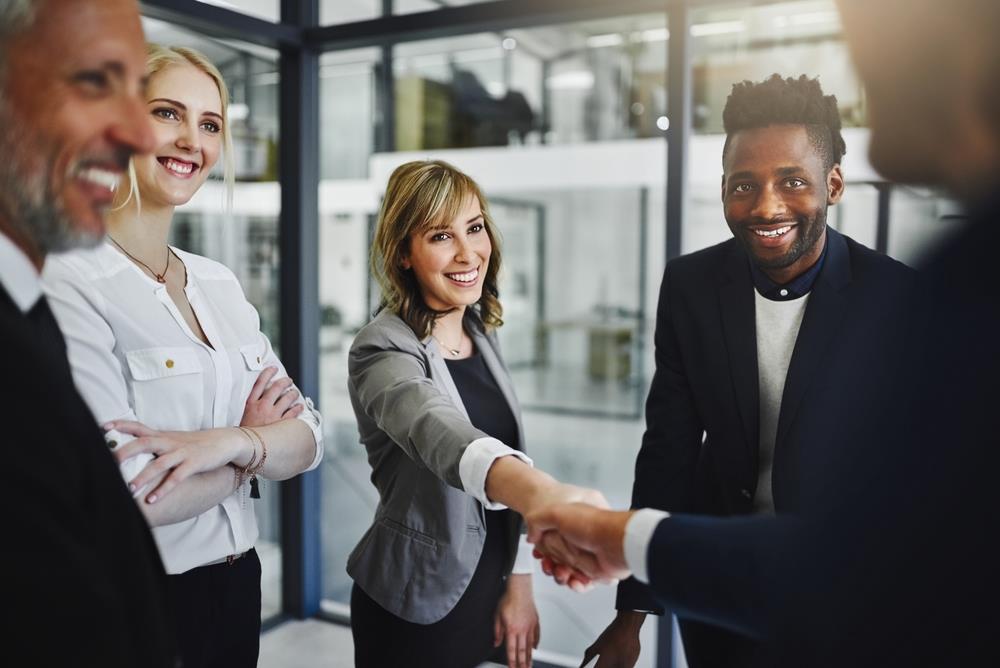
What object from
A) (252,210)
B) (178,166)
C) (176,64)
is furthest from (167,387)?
(252,210)

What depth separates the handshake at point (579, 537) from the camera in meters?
1.42

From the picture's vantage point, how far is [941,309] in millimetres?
839

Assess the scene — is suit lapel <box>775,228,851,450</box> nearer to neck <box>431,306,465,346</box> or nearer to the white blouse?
neck <box>431,306,465,346</box>

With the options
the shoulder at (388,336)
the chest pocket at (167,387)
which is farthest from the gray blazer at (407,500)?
the chest pocket at (167,387)

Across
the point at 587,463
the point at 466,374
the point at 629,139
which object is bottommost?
the point at 587,463

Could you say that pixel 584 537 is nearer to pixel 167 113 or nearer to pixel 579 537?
pixel 579 537

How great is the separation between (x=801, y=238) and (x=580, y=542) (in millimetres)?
741

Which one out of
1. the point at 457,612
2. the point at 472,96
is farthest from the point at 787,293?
the point at 472,96

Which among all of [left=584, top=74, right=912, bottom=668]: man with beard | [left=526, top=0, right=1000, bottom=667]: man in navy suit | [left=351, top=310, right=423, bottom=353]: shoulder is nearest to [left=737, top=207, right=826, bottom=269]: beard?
[left=584, top=74, right=912, bottom=668]: man with beard

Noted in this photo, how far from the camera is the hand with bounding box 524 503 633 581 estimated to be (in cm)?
141

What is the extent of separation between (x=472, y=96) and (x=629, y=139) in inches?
28.9

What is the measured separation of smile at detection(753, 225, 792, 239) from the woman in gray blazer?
658mm

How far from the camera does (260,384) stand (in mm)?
1771

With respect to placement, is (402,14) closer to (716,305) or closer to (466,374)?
(466,374)
